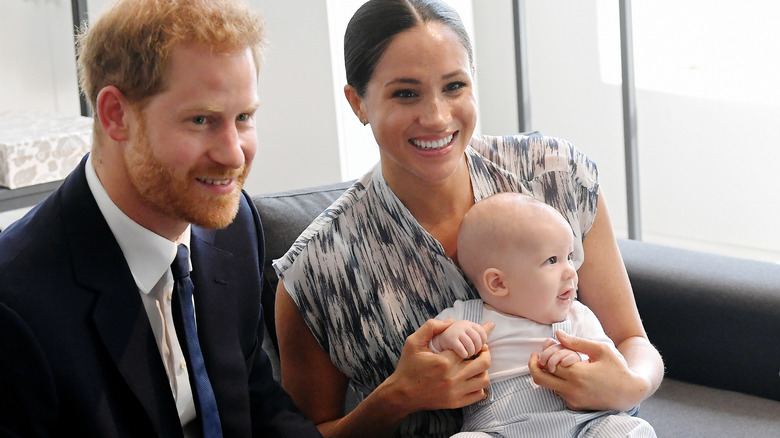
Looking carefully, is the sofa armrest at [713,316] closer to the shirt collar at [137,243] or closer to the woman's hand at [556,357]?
the woman's hand at [556,357]

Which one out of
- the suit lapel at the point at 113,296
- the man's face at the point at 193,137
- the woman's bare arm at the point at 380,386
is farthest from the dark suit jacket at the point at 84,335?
the woman's bare arm at the point at 380,386

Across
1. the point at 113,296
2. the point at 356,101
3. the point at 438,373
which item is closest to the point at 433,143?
the point at 356,101

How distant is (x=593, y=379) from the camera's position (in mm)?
1803

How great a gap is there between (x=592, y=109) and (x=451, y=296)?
3173mm

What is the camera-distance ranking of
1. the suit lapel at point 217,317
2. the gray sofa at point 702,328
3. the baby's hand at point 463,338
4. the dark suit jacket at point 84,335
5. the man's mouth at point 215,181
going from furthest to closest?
1. the gray sofa at point 702,328
2. the baby's hand at point 463,338
3. the suit lapel at point 217,317
4. the man's mouth at point 215,181
5. the dark suit jacket at point 84,335

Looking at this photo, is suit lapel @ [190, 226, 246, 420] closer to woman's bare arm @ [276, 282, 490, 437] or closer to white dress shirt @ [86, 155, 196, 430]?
white dress shirt @ [86, 155, 196, 430]

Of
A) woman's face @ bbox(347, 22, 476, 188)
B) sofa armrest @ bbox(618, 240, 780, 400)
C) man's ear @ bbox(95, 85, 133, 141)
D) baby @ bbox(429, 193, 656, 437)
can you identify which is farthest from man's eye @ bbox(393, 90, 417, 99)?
sofa armrest @ bbox(618, 240, 780, 400)

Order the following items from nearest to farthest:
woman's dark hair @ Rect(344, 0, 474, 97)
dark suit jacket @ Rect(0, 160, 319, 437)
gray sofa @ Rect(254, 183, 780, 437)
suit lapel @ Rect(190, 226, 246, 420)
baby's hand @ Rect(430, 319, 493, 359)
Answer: dark suit jacket @ Rect(0, 160, 319, 437)
suit lapel @ Rect(190, 226, 246, 420)
baby's hand @ Rect(430, 319, 493, 359)
woman's dark hair @ Rect(344, 0, 474, 97)
gray sofa @ Rect(254, 183, 780, 437)

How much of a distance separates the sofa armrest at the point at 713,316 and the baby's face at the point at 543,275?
58cm

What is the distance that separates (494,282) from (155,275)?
0.66 metres

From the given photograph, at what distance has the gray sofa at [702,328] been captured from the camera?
227 cm

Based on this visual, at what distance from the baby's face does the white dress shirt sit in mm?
616

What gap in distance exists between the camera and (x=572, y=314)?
6.53 feet

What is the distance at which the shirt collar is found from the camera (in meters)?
1.53
